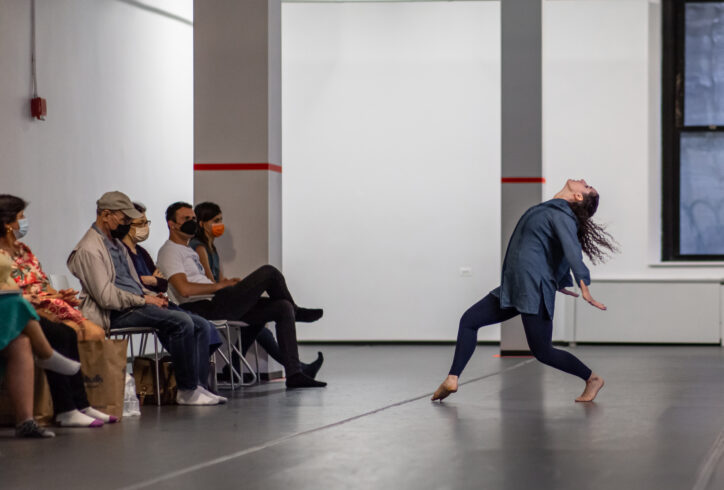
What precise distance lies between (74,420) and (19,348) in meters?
0.51

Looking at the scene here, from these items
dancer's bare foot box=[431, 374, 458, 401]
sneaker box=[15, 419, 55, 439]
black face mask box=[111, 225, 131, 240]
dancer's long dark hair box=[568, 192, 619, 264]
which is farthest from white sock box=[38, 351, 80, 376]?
dancer's long dark hair box=[568, 192, 619, 264]

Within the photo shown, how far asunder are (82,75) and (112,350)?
158 inches

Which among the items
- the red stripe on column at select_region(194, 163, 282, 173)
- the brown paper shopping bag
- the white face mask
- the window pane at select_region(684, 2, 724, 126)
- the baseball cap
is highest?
the window pane at select_region(684, 2, 724, 126)

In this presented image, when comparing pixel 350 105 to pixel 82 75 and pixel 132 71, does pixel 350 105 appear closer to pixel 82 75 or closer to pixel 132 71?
pixel 132 71

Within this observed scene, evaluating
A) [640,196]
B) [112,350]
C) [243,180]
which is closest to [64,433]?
[112,350]

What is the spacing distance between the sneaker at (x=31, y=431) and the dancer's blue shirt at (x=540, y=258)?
2539 millimetres

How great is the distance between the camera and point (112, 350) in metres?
5.64

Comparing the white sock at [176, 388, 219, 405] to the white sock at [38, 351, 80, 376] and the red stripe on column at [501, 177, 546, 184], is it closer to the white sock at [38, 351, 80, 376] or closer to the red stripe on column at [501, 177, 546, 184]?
the white sock at [38, 351, 80, 376]

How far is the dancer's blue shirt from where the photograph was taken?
6.16 metres

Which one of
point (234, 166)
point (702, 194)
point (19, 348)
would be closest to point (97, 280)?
point (19, 348)

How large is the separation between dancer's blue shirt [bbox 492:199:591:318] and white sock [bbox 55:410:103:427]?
2.28m

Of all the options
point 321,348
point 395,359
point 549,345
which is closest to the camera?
point 549,345

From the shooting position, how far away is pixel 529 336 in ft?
20.4

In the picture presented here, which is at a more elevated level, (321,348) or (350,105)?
(350,105)
